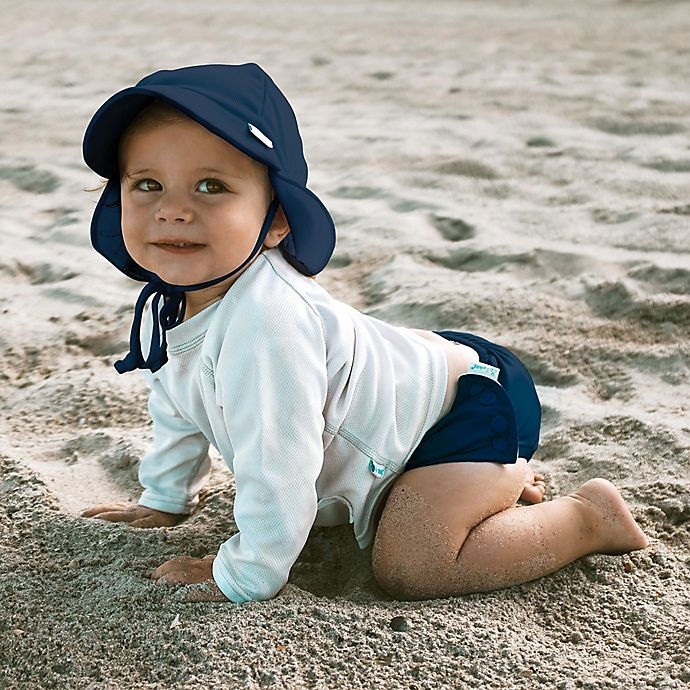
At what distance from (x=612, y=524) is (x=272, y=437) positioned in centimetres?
60

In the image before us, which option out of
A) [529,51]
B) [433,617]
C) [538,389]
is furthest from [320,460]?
[529,51]

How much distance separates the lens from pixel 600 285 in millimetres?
2809

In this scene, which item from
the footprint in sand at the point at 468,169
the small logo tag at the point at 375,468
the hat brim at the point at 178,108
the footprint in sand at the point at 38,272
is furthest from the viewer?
the footprint in sand at the point at 468,169

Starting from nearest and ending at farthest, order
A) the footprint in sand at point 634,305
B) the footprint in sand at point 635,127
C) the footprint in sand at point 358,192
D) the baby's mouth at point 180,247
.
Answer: the baby's mouth at point 180,247 → the footprint in sand at point 634,305 → the footprint in sand at point 358,192 → the footprint in sand at point 635,127

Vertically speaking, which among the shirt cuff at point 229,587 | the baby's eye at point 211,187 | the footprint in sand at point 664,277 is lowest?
the shirt cuff at point 229,587

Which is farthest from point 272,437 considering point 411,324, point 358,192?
point 358,192

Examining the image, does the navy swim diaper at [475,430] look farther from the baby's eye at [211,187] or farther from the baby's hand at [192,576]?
the baby's eye at [211,187]

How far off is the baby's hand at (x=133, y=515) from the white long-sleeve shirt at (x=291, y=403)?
22 cm

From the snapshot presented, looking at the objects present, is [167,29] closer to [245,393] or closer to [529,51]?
[529,51]

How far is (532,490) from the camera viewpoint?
192 cm

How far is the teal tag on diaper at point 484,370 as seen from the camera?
1825mm

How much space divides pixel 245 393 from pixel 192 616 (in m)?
0.33

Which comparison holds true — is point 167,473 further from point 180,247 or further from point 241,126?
point 241,126

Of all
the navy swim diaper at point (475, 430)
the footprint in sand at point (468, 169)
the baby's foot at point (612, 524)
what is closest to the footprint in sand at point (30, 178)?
the footprint in sand at point (468, 169)
